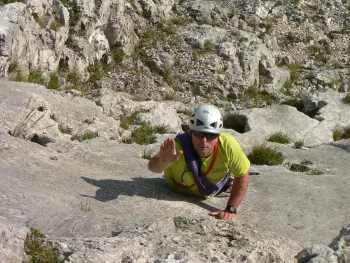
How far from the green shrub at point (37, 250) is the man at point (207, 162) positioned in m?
1.90

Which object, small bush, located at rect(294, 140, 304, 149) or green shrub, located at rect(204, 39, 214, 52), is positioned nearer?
small bush, located at rect(294, 140, 304, 149)

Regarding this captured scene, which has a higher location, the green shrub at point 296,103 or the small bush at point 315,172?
the green shrub at point 296,103

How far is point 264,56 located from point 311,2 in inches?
170

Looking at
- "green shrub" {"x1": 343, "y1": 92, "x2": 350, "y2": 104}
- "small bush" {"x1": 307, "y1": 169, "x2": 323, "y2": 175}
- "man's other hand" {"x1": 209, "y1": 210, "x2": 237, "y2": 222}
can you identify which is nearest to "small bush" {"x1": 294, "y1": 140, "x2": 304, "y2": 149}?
"small bush" {"x1": 307, "y1": 169, "x2": 323, "y2": 175}

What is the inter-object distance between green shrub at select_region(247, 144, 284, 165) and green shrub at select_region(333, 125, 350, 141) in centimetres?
365

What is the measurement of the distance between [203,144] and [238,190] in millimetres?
749

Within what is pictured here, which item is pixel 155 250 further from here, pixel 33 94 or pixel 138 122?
pixel 138 122

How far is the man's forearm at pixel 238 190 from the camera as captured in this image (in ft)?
19.8

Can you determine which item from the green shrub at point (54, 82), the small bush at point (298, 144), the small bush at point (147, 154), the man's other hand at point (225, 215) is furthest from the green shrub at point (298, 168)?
the green shrub at point (54, 82)

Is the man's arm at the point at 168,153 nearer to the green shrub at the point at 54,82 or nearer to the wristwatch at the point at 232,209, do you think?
the wristwatch at the point at 232,209

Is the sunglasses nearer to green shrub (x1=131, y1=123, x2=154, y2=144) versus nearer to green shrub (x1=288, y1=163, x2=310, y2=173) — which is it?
green shrub (x1=288, y1=163, x2=310, y2=173)

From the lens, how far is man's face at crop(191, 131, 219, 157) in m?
5.80

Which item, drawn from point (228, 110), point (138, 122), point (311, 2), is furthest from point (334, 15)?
point (138, 122)

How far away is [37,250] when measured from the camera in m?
3.79
